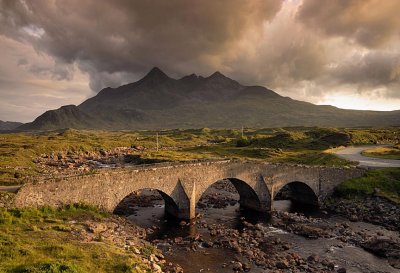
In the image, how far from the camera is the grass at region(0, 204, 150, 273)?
19078 millimetres

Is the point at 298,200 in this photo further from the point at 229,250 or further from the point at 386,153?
the point at 386,153

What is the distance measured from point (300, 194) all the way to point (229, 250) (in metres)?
25.7

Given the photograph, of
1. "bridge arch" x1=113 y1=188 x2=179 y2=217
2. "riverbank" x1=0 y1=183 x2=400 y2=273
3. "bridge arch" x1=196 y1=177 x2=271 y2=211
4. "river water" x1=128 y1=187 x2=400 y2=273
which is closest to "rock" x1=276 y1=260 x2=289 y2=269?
"riverbank" x1=0 y1=183 x2=400 y2=273

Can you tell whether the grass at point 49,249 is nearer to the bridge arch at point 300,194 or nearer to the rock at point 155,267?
the rock at point 155,267

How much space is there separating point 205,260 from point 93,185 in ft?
42.8

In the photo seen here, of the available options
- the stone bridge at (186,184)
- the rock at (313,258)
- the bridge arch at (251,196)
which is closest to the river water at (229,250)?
the rock at (313,258)

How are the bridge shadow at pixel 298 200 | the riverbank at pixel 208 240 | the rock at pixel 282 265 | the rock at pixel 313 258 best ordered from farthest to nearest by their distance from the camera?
the bridge shadow at pixel 298 200 → the rock at pixel 313 258 → the rock at pixel 282 265 → the riverbank at pixel 208 240

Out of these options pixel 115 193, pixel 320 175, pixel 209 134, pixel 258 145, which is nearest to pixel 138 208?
pixel 115 193

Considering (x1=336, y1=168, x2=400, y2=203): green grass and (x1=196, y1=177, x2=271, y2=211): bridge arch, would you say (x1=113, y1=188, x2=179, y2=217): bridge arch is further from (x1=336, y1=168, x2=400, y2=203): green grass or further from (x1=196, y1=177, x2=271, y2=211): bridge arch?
(x1=336, y1=168, x2=400, y2=203): green grass

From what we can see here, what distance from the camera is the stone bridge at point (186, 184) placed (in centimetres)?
2978

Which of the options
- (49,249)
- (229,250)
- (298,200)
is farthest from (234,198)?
(49,249)

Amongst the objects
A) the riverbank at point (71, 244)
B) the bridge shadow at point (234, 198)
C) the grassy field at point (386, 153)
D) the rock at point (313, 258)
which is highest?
the grassy field at point (386, 153)

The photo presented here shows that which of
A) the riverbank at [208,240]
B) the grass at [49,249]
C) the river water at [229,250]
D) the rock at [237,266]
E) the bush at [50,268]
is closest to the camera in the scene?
the bush at [50,268]

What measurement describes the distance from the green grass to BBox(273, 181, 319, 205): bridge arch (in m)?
4.26
